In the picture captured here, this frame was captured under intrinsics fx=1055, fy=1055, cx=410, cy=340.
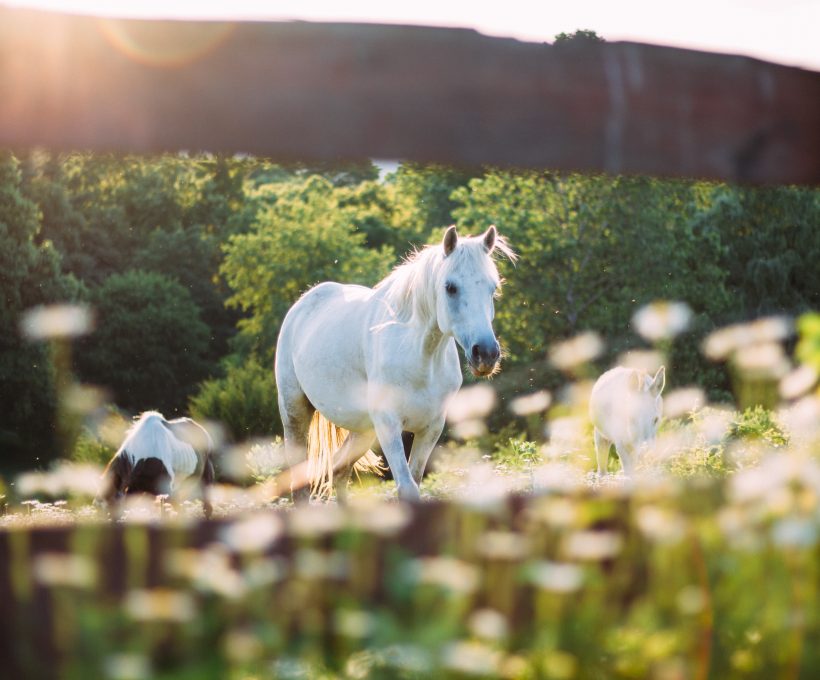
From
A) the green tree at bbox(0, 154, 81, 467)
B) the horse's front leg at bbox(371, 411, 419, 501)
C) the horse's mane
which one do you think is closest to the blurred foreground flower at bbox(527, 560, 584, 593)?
the horse's mane

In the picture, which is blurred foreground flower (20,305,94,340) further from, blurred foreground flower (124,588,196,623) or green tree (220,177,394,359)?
blurred foreground flower (124,588,196,623)

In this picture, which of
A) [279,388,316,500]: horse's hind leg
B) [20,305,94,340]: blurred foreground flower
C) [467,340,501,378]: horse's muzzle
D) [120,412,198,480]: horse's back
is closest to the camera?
[467,340,501,378]: horse's muzzle

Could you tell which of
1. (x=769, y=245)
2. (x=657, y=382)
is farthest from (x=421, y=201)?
(x=657, y=382)

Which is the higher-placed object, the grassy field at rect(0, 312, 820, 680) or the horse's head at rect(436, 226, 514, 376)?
the horse's head at rect(436, 226, 514, 376)

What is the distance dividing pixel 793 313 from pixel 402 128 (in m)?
27.7

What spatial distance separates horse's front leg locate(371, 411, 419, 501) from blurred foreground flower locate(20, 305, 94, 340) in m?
24.5

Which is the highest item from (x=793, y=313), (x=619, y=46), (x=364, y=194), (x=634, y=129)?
(x=364, y=194)

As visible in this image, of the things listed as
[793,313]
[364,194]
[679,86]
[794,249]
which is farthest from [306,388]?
[364,194]

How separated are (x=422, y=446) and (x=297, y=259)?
75.5 ft

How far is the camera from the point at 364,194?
38250 mm

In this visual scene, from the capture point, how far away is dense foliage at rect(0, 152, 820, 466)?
23.9 m

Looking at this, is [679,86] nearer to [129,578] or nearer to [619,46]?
[619,46]

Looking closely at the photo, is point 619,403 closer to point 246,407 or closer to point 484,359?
point 484,359

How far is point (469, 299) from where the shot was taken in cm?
556
